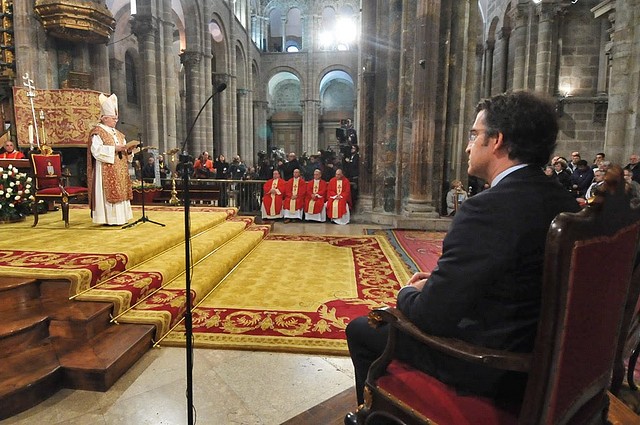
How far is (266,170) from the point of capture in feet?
41.9

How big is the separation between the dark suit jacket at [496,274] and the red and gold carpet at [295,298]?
179cm

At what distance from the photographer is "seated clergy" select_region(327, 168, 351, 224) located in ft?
32.1

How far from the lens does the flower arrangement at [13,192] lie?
17.8 ft

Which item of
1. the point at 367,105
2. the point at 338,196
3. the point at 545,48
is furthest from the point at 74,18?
the point at 545,48

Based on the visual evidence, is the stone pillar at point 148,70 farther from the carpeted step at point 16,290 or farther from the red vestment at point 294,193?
the carpeted step at point 16,290

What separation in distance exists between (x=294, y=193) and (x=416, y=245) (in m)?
4.05

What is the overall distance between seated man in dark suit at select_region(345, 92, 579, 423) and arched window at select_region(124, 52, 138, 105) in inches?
919

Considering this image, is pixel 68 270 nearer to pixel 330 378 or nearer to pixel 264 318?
pixel 264 318

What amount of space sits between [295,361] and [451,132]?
25.0ft

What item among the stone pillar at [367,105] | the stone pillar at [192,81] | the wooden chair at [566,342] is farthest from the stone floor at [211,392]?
the stone pillar at [192,81]

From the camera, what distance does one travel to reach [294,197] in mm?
9906

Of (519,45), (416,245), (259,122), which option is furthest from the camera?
(259,122)

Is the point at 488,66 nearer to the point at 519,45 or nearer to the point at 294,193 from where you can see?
the point at 519,45

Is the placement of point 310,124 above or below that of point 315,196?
above
